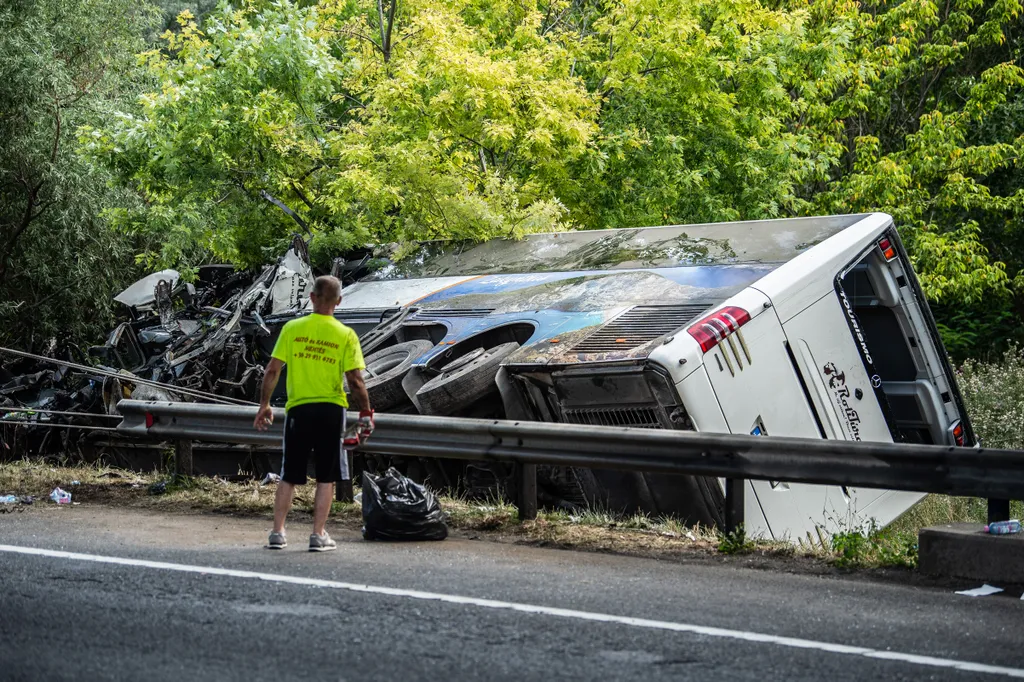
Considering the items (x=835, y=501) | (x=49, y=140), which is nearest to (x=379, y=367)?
(x=835, y=501)

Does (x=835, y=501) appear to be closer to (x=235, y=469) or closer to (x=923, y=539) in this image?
(x=923, y=539)

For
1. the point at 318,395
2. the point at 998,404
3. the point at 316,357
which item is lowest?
the point at 998,404

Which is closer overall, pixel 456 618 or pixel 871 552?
pixel 456 618

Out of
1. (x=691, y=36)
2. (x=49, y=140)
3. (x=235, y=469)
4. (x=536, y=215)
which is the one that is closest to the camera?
(x=235, y=469)

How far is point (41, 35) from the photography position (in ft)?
59.6

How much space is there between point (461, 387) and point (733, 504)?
227 centimetres

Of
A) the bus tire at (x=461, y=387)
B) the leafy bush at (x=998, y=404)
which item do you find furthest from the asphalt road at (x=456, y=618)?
the leafy bush at (x=998, y=404)

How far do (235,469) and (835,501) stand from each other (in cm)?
519

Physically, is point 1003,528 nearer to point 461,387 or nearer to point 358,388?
point 358,388

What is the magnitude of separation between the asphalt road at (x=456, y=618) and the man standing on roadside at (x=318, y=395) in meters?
0.35

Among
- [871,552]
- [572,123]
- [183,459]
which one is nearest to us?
[871,552]

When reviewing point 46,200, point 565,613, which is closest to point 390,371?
point 565,613

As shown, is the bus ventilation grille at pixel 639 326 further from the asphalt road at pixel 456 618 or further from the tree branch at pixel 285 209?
the tree branch at pixel 285 209

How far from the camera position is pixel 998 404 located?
15.3 meters
